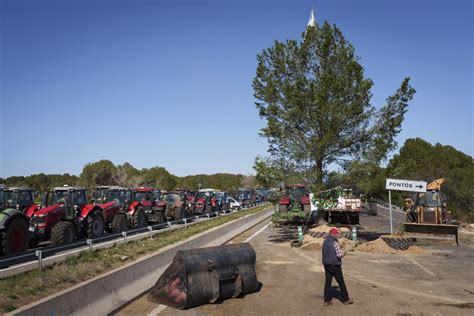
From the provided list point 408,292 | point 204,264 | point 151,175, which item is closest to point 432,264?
point 408,292

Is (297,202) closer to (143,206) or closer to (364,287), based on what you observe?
(143,206)

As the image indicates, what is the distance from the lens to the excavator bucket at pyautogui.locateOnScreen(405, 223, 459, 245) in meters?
21.2

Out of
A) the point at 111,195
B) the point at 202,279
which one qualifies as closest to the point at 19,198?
the point at 111,195

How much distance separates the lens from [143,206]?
901 inches

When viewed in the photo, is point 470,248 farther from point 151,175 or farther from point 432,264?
point 151,175

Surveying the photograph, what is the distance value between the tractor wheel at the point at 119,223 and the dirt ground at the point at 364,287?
587cm

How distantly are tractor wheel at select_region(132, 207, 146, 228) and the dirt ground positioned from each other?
6.58 meters

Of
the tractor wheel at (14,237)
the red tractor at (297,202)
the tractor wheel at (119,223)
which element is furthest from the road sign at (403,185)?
the tractor wheel at (14,237)

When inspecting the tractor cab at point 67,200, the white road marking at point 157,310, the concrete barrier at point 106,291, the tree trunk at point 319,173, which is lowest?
the white road marking at point 157,310

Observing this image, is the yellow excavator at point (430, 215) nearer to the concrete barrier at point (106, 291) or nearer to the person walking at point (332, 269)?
the person walking at point (332, 269)

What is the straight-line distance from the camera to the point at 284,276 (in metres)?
12.1

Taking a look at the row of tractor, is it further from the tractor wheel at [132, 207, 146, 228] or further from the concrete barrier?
the concrete barrier

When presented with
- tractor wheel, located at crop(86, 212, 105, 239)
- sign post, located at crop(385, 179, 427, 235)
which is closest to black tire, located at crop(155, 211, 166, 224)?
tractor wheel, located at crop(86, 212, 105, 239)

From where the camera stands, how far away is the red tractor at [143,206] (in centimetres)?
2123
